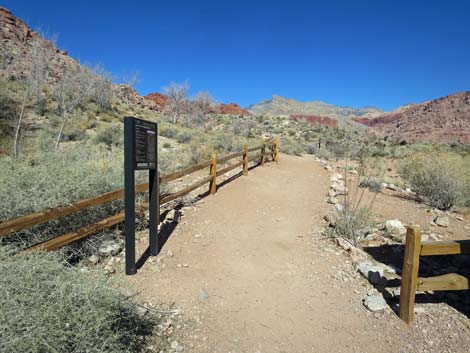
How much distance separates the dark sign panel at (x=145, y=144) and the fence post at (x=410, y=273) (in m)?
3.32

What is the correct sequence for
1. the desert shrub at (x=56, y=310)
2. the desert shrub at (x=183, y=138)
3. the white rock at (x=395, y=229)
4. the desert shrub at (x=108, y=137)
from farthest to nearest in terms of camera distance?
1. the desert shrub at (x=183, y=138)
2. the desert shrub at (x=108, y=137)
3. the white rock at (x=395, y=229)
4. the desert shrub at (x=56, y=310)

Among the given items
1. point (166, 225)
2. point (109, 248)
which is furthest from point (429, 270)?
point (109, 248)

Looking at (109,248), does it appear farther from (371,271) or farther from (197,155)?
(197,155)

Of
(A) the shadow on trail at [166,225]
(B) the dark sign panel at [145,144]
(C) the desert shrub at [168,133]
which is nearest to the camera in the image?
(B) the dark sign panel at [145,144]

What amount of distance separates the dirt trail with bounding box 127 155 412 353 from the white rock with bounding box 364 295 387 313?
7 cm

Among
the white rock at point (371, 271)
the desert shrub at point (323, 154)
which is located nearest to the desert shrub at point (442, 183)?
the white rock at point (371, 271)

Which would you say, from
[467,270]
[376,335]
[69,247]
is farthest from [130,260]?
[467,270]

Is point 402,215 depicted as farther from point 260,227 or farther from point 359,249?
point 260,227

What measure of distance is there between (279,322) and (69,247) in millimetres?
2952

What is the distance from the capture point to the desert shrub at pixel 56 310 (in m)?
1.79

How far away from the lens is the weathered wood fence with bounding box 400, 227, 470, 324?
122 inches

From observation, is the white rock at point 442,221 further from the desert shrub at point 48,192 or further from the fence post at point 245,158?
the desert shrub at point 48,192

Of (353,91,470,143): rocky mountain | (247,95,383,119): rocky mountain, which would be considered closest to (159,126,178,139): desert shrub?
(353,91,470,143): rocky mountain

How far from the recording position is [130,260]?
12.7ft
